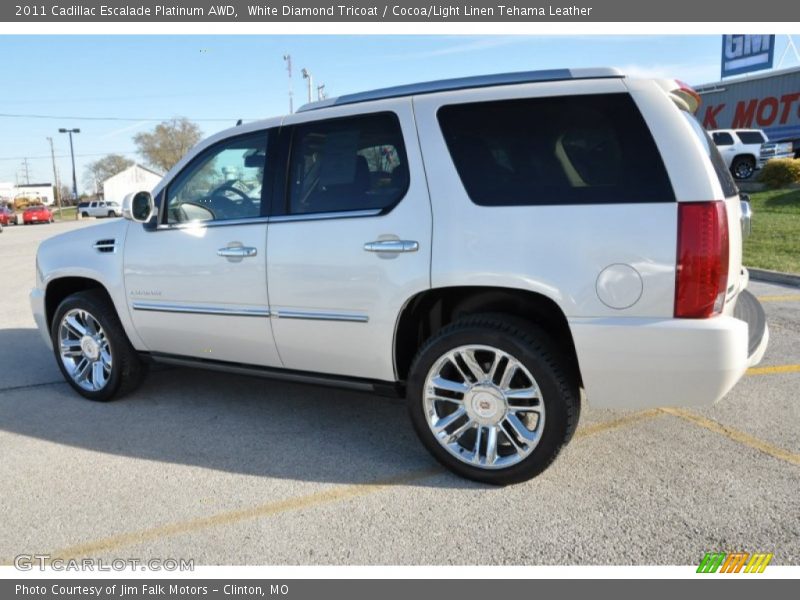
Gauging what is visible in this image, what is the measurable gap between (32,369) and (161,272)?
7.57 ft

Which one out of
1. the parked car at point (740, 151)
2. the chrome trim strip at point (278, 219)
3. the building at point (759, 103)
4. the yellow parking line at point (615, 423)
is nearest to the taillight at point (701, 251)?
the yellow parking line at point (615, 423)

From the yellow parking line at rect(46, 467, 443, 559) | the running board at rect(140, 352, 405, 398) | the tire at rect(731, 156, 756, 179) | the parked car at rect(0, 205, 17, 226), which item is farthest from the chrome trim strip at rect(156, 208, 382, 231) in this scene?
the parked car at rect(0, 205, 17, 226)

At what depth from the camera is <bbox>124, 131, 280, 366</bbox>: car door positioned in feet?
12.5

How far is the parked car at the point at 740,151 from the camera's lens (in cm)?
2150

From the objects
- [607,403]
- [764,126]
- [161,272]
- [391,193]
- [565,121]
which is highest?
[764,126]

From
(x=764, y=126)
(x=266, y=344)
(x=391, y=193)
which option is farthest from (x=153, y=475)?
Answer: (x=764, y=126)

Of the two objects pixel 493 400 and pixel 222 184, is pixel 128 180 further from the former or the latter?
pixel 493 400

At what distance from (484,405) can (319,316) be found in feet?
3.36

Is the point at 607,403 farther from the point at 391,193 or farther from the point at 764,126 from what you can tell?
the point at 764,126

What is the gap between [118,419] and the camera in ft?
→ 14.2

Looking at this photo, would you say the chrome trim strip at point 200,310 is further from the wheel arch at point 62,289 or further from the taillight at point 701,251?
the taillight at point 701,251

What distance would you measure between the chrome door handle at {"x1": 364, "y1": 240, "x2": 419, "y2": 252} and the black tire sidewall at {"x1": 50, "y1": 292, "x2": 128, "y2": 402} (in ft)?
7.14

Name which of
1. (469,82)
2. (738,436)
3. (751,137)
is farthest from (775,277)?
(751,137)

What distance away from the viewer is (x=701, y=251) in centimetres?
272
